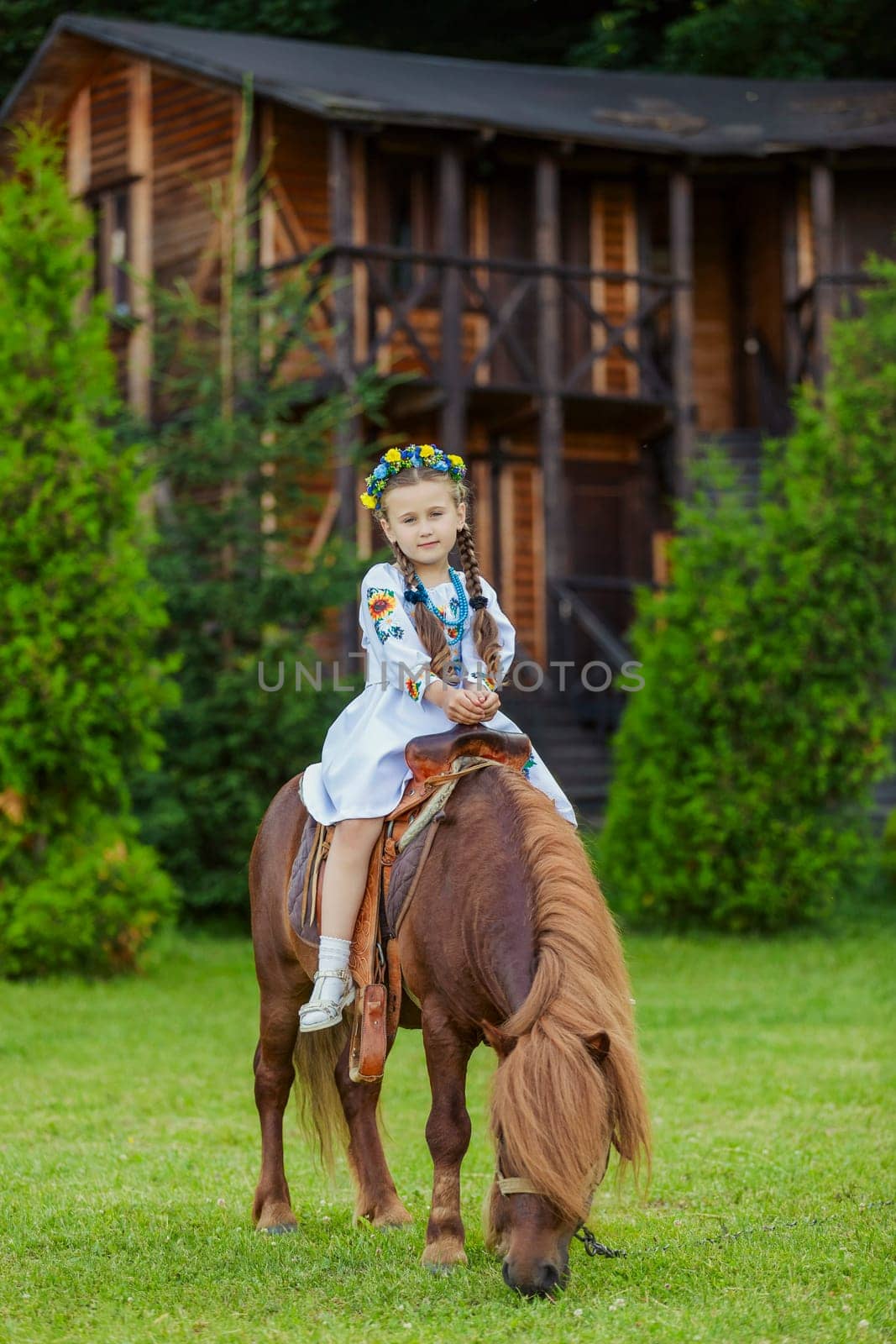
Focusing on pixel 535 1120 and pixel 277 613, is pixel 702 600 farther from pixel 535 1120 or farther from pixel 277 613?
pixel 535 1120

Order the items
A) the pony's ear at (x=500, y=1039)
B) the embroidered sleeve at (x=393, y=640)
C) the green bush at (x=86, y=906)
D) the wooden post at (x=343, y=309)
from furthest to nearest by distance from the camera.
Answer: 1. the wooden post at (x=343, y=309)
2. the green bush at (x=86, y=906)
3. the embroidered sleeve at (x=393, y=640)
4. the pony's ear at (x=500, y=1039)

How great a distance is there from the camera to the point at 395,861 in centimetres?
438

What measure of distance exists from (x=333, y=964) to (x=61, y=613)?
6954mm

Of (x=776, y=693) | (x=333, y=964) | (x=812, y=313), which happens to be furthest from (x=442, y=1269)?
(x=812, y=313)

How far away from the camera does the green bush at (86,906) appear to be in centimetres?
1070

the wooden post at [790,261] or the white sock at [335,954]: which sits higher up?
the wooden post at [790,261]

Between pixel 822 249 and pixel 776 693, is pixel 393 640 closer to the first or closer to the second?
pixel 776 693

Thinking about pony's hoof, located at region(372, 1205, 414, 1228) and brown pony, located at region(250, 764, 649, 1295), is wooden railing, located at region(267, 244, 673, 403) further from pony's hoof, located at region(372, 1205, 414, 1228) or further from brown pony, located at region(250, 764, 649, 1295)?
pony's hoof, located at region(372, 1205, 414, 1228)

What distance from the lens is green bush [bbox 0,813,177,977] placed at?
1070 centimetres

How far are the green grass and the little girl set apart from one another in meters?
0.77

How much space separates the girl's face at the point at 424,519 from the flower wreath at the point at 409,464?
0.07 metres

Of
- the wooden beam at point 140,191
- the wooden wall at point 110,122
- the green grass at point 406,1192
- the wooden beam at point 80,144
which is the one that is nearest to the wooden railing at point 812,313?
the wooden beam at point 140,191

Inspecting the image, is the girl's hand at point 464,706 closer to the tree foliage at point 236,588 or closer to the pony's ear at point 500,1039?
the pony's ear at point 500,1039

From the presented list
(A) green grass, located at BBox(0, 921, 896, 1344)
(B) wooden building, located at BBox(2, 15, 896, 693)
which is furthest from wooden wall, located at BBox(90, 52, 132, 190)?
(A) green grass, located at BBox(0, 921, 896, 1344)
